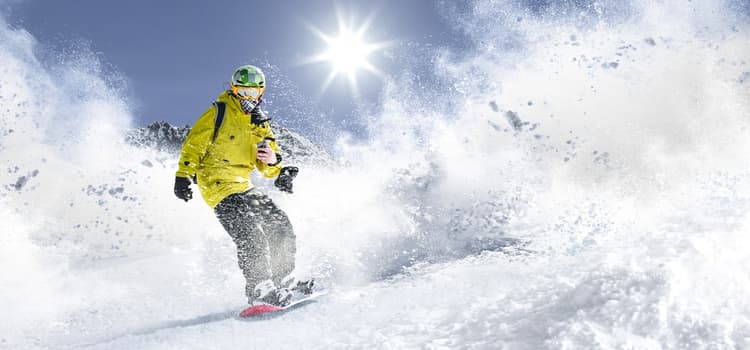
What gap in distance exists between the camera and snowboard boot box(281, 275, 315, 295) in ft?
17.5

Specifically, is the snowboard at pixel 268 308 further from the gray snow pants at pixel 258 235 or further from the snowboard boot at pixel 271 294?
the gray snow pants at pixel 258 235

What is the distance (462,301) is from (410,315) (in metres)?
0.39

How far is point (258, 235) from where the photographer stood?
5277 millimetres

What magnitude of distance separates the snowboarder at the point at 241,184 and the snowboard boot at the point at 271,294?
0.07 feet

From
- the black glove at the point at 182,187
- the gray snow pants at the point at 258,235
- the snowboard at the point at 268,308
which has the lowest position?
the snowboard at the point at 268,308

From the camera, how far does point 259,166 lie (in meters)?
5.84

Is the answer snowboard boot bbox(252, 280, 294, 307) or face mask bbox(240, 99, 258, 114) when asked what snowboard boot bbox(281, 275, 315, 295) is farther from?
face mask bbox(240, 99, 258, 114)

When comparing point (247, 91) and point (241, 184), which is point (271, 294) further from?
point (247, 91)

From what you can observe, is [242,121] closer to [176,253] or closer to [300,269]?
[300,269]

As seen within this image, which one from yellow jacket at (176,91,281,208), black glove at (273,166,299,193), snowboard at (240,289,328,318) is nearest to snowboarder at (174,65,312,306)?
yellow jacket at (176,91,281,208)

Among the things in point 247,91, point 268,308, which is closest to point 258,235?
point 268,308

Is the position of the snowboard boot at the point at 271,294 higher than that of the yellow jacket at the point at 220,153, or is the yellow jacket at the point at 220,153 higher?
the yellow jacket at the point at 220,153

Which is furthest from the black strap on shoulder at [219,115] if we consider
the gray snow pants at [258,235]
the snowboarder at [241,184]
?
the gray snow pants at [258,235]

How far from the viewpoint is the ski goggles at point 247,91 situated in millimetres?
5371
